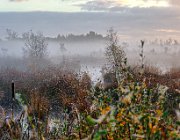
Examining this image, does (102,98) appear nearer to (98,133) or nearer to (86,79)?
(98,133)

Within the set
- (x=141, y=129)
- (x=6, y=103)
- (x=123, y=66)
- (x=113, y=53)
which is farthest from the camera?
(x=113, y=53)

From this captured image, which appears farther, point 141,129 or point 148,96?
point 148,96

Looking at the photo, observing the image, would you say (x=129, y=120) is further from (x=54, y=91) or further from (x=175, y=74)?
(x=175, y=74)

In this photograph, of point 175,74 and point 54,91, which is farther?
point 175,74

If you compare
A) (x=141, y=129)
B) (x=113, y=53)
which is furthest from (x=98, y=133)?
(x=113, y=53)

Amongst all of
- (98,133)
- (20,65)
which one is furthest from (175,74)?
(20,65)

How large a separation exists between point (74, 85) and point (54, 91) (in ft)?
12.6

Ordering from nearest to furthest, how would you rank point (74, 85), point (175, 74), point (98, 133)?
point (98, 133) → point (74, 85) → point (175, 74)

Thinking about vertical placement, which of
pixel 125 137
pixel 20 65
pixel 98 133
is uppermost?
pixel 98 133

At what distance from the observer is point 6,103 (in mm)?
28984

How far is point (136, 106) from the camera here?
20.0ft

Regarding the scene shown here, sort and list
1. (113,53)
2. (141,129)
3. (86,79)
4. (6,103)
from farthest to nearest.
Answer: (113,53) → (86,79) → (6,103) → (141,129)

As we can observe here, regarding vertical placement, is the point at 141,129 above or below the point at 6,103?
above

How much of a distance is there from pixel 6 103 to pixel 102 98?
74.5ft
